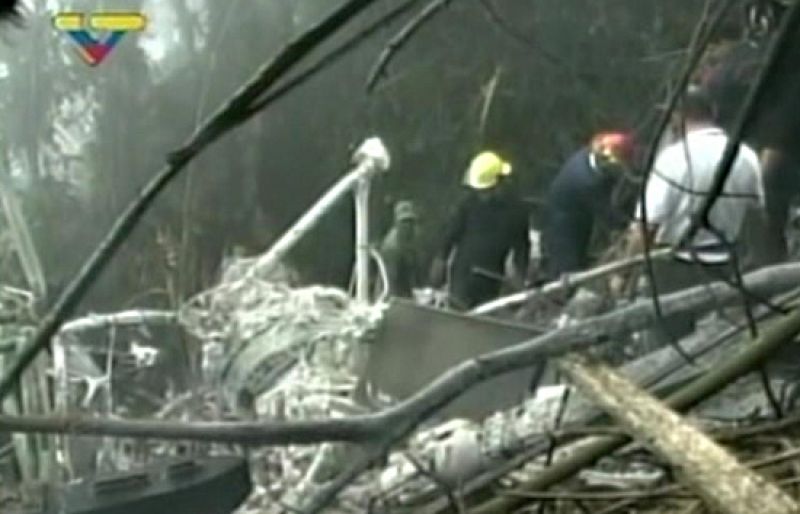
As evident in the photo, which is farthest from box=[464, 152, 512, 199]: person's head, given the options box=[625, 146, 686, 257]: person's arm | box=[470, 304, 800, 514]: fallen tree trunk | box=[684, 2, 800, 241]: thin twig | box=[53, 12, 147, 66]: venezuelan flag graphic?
box=[684, 2, 800, 241]: thin twig

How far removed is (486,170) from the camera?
506 centimetres

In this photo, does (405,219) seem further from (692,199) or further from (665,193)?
(692,199)

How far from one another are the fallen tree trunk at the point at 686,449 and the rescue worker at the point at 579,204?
172 cm

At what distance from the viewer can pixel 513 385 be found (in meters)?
2.47

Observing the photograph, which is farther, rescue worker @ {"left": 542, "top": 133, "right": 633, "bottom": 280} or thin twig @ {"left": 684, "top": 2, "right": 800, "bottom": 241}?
rescue worker @ {"left": 542, "top": 133, "right": 633, "bottom": 280}

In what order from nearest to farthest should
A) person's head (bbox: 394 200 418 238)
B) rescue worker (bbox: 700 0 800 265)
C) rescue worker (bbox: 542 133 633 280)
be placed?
rescue worker (bbox: 700 0 800 265)
rescue worker (bbox: 542 133 633 280)
person's head (bbox: 394 200 418 238)

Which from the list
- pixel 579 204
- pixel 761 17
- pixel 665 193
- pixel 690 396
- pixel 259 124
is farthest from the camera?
pixel 259 124

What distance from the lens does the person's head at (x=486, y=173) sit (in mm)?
4926

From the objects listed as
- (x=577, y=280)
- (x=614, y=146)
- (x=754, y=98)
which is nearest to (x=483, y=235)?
(x=614, y=146)

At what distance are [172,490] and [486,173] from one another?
3403 mm

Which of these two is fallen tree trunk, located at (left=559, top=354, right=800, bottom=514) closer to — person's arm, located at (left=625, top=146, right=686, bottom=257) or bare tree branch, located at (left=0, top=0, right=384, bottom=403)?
bare tree branch, located at (left=0, top=0, right=384, bottom=403)

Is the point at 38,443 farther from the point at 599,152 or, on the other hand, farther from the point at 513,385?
the point at 599,152

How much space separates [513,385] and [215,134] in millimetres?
1455

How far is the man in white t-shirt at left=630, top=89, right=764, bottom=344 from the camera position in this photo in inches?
79.7
